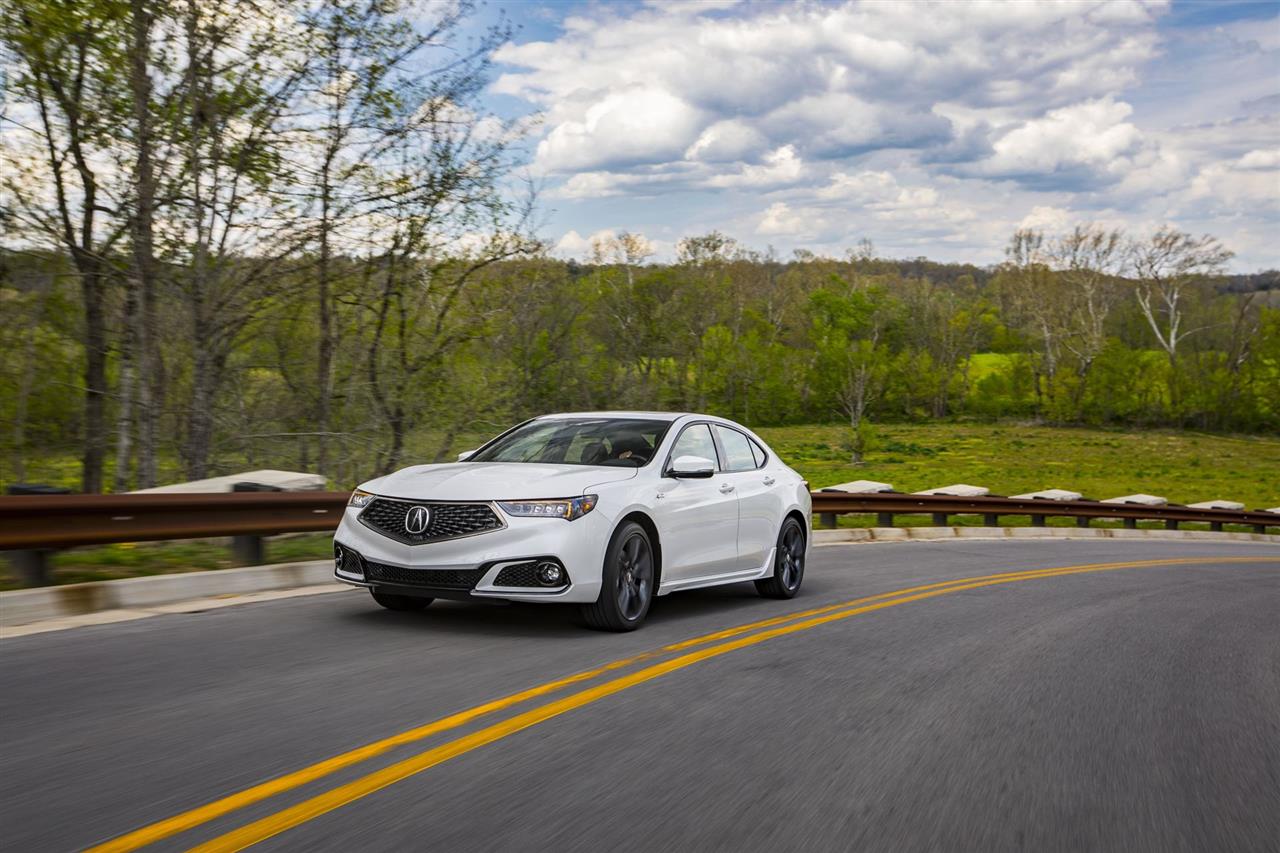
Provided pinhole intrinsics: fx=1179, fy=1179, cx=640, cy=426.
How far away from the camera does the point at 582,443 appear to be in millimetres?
8906

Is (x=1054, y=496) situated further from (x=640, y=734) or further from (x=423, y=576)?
(x=640, y=734)

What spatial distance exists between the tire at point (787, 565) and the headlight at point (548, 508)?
3239 mm

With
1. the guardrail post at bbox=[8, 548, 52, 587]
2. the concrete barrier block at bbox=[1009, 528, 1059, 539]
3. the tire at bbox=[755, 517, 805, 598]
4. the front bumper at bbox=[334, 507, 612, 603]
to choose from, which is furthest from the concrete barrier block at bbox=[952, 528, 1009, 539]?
the guardrail post at bbox=[8, 548, 52, 587]

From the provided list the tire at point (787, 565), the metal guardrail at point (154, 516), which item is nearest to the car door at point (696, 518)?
the tire at point (787, 565)

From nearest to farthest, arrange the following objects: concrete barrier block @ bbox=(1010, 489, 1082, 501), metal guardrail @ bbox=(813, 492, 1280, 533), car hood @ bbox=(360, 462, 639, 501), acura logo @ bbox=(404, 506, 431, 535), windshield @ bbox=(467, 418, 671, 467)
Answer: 1. acura logo @ bbox=(404, 506, 431, 535)
2. car hood @ bbox=(360, 462, 639, 501)
3. windshield @ bbox=(467, 418, 671, 467)
4. metal guardrail @ bbox=(813, 492, 1280, 533)
5. concrete barrier block @ bbox=(1010, 489, 1082, 501)

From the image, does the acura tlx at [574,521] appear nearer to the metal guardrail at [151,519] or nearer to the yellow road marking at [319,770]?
the yellow road marking at [319,770]

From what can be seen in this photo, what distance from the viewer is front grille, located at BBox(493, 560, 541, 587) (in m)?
7.21

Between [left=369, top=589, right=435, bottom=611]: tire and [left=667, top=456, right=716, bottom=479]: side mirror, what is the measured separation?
1.96 meters

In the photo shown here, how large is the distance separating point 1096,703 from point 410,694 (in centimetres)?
369

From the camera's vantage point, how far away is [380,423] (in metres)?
18.9

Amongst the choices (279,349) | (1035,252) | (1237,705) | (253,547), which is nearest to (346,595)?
(253,547)

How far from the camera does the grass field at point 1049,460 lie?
2584 inches

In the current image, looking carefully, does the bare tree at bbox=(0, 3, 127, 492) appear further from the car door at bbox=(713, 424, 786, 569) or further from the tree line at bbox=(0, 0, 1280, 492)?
the car door at bbox=(713, 424, 786, 569)

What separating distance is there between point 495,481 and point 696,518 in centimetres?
182
